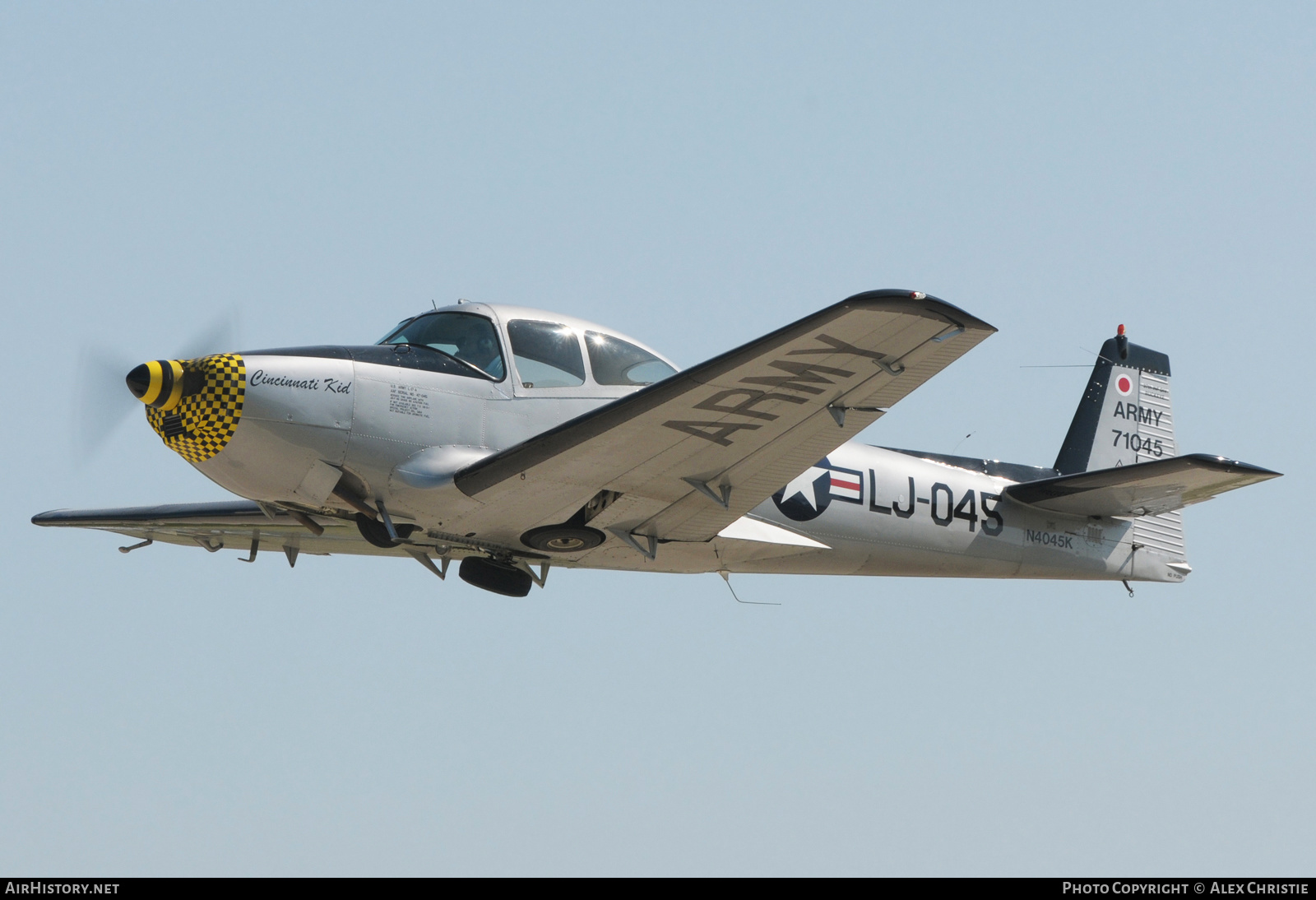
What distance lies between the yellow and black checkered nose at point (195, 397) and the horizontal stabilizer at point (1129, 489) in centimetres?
782

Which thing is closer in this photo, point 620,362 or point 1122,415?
point 620,362

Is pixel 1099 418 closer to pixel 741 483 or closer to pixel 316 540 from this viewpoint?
pixel 741 483

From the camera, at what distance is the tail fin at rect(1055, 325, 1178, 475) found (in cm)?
1670

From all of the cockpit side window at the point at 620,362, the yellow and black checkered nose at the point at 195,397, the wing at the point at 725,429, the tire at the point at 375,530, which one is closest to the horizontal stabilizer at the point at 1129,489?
the wing at the point at 725,429

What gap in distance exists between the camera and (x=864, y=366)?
9773mm

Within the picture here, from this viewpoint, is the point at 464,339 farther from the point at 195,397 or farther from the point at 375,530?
the point at 195,397

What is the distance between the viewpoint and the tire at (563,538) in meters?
12.1

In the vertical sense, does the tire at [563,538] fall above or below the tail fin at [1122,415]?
below

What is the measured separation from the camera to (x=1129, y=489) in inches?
558

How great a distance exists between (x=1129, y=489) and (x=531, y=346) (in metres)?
6.38

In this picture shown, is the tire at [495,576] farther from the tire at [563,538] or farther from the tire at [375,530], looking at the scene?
the tire at [375,530]

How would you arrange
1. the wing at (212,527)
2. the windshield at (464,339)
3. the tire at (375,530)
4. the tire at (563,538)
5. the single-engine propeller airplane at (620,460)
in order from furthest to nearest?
the wing at (212,527) → the tire at (563,538) → the windshield at (464,339) → the tire at (375,530) → the single-engine propeller airplane at (620,460)

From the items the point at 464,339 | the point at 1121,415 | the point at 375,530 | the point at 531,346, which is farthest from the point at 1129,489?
the point at 375,530

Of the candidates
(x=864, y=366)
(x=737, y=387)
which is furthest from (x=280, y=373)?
(x=864, y=366)
